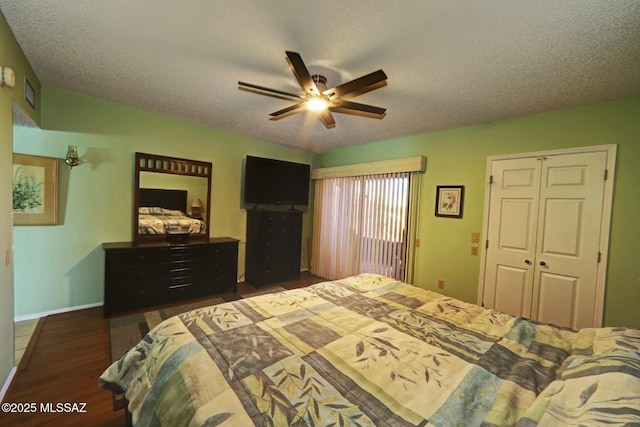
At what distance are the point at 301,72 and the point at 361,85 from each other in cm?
42

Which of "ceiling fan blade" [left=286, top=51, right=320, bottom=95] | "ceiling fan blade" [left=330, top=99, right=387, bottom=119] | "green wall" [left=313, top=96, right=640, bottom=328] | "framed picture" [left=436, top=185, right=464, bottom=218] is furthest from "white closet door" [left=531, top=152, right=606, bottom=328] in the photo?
"ceiling fan blade" [left=286, top=51, right=320, bottom=95]

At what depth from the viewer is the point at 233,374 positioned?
3.42 ft

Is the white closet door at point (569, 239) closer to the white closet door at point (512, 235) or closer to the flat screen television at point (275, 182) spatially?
the white closet door at point (512, 235)

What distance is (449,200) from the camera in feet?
11.1

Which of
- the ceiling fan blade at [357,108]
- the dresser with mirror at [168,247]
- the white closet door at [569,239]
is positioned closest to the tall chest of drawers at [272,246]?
the dresser with mirror at [168,247]

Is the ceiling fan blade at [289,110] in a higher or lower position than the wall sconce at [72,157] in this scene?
higher

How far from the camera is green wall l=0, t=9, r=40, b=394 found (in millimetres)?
1694

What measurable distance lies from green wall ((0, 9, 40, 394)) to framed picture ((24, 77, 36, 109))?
19cm

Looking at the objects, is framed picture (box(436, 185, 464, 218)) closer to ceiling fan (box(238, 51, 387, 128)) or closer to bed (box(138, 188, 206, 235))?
ceiling fan (box(238, 51, 387, 128))

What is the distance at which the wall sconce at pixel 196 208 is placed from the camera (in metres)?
3.83

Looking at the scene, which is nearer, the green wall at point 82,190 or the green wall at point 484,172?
the green wall at point 484,172

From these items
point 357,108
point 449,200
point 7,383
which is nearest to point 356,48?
point 357,108

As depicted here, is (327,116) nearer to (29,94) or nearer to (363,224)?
(363,224)

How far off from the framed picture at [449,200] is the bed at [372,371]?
1.88 m
